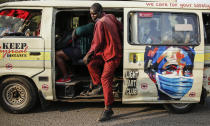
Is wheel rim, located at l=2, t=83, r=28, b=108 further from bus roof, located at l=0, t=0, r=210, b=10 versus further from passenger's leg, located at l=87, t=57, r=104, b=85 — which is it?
bus roof, located at l=0, t=0, r=210, b=10

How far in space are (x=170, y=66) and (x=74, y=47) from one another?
6.93 feet

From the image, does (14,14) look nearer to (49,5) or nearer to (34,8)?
(34,8)

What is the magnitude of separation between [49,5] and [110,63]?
1.59 metres

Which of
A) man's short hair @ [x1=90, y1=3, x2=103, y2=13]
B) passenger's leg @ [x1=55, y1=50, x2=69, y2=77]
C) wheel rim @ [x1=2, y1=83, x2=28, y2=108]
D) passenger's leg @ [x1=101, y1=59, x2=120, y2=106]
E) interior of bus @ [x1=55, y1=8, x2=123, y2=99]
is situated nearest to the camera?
man's short hair @ [x1=90, y1=3, x2=103, y2=13]

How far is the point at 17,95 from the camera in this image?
4270mm

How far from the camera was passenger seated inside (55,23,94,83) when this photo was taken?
4.55 m

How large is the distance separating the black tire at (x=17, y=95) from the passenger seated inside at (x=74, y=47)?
61 centimetres

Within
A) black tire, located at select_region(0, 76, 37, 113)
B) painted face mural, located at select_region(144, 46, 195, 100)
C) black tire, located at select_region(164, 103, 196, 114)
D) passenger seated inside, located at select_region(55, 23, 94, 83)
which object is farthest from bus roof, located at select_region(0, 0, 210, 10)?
black tire, located at select_region(164, 103, 196, 114)

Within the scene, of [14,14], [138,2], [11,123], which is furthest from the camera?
[14,14]

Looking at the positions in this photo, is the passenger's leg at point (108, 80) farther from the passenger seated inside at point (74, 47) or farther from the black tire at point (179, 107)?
the black tire at point (179, 107)

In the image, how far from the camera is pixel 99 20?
388 centimetres

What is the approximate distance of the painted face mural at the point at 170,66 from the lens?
4027mm

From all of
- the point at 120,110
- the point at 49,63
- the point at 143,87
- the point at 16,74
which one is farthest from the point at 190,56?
the point at 16,74

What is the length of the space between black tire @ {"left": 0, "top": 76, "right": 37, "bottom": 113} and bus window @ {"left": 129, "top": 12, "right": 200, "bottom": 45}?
2.18 m
